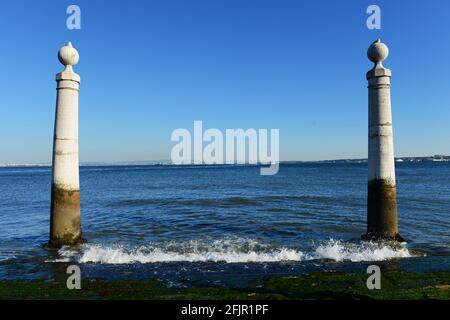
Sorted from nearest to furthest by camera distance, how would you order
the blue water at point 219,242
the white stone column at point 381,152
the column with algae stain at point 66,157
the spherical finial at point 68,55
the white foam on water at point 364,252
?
1. the blue water at point 219,242
2. the white foam on water at point 364,252
3. the column with algae stain at point 66,157
4. the white stone column at point 381,152
5. the spherical finial at point 68,55

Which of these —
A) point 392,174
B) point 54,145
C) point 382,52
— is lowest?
point 392,174

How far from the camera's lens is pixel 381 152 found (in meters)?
13.6

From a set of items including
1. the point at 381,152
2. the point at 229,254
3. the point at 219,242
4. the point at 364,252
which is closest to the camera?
the point at 364,252

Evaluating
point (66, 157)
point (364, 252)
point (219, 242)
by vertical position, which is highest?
point (66, 157)

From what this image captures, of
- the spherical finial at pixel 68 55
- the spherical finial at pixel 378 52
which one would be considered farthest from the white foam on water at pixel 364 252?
the spherical finial at pixel 68 55

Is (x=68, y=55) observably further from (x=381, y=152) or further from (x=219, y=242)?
(x=381, y=152)

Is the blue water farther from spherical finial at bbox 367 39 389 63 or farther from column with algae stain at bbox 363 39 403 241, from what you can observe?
spherical finial at bbox 367 39 389 63

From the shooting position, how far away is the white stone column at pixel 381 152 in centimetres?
1360

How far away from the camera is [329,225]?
65.8 feet

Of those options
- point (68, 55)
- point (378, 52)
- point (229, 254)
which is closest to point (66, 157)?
point (68, 55)

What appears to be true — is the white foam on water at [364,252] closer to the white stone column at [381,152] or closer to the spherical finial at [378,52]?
the white stone column at [381,152]

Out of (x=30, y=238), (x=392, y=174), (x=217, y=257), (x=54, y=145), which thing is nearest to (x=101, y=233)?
(x=30, y=238)
